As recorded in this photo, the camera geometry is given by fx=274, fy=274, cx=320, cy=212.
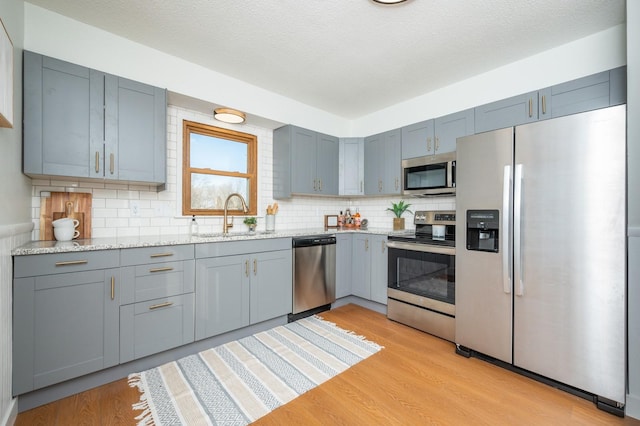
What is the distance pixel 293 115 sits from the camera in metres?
3.60

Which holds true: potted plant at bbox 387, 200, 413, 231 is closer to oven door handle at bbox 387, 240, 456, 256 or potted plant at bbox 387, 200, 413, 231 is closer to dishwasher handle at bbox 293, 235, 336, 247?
oven door handle at bbox 387, 240, 456, 256

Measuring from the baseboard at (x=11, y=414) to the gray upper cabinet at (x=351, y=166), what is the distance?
349 cm

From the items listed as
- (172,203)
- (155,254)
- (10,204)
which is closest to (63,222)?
(10,204)

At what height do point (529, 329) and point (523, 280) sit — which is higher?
point (523, 280)

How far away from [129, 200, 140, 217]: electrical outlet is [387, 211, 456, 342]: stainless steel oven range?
2.59m

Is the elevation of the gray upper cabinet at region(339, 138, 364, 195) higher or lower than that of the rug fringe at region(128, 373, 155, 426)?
higher

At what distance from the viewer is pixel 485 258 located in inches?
88.0

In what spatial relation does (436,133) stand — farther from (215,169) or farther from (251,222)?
(215,169)

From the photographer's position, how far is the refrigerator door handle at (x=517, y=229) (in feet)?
6.67

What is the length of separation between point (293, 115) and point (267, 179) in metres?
→ 0.91

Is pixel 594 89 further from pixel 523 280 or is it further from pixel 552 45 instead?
pixel 523 280

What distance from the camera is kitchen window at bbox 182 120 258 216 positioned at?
9.71 feet

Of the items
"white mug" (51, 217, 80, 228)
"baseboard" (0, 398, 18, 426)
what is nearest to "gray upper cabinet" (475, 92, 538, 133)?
"white mug" (51, 217, 80, 228)

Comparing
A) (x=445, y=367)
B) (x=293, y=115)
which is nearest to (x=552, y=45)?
(x=293, y=115)
